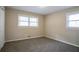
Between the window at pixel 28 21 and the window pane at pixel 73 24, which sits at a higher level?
the window at pixel 28 21

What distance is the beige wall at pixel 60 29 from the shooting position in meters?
3.07

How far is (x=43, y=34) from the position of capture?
17.5 ft

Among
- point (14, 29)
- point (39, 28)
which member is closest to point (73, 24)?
point (39, 28)

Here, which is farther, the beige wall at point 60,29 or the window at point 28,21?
the window at point 28,21

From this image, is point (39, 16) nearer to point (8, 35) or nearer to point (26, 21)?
point (26, 21)

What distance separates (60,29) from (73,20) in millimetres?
866

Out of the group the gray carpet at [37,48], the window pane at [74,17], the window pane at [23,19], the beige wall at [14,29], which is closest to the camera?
the gray carpet at [37,48]

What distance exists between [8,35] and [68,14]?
134 inches

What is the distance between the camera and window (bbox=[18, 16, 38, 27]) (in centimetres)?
412

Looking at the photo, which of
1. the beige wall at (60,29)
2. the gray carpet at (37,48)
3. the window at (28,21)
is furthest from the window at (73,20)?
the window at (28,21)

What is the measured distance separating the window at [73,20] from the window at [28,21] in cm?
237

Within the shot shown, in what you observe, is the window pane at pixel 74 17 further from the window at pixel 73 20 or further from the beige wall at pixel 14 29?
the beige wall at pixel 14 29

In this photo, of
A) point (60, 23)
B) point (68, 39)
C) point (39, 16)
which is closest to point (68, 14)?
point (60, 23)

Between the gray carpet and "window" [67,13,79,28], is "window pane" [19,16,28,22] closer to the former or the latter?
the gray carpet
